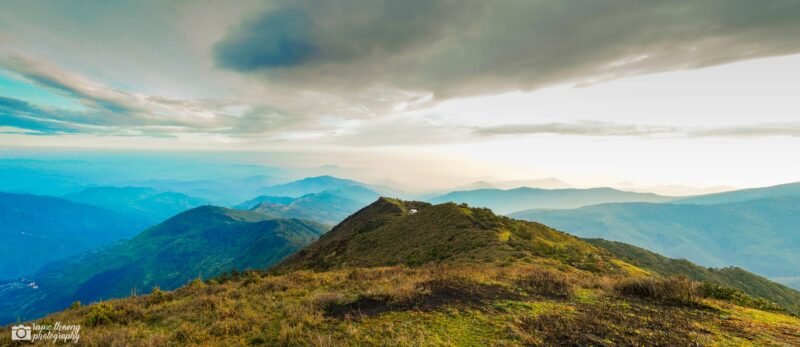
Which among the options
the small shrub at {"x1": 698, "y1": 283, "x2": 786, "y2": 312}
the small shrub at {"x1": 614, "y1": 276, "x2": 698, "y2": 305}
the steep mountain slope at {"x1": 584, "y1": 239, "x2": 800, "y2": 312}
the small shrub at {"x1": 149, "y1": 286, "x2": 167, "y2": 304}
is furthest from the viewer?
the steep mountain slope at {"x1": 584, "y1": 239, "x2": 800, "y2": 312}

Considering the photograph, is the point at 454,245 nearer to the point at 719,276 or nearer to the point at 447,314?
the point at 447,314

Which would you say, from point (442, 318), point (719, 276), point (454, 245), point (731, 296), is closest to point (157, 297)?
point (442, 318)

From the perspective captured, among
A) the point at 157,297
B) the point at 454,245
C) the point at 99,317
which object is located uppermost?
the point at 99,317

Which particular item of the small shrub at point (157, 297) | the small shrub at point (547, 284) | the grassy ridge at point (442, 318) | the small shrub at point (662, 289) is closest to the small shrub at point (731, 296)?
the small shrub at point (662, 289)

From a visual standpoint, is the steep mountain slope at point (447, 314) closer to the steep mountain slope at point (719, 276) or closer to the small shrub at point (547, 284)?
the small shrub at point (547, 284)

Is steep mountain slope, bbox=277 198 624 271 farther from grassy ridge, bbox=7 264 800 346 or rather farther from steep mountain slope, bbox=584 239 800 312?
steep mountain slope, bbox=584 239 800 312

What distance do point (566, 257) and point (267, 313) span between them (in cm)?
2589

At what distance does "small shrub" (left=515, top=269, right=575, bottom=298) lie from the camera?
13859 mm

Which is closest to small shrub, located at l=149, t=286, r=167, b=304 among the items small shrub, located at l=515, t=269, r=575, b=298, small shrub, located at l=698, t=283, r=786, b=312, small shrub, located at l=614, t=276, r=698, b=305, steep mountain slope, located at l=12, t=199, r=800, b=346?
steep mountain slope, located at l=12, t=199, r=800, b=346

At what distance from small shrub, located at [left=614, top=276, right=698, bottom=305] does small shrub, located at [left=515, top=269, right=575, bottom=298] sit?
7.28 ft

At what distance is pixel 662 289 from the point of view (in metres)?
13.4

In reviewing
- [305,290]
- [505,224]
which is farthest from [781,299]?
[305,290]

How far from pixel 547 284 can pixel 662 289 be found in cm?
446

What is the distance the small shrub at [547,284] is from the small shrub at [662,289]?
2.22 m
